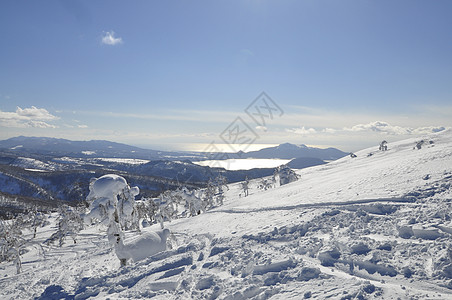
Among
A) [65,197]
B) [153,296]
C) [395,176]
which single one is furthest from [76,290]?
[65,197]

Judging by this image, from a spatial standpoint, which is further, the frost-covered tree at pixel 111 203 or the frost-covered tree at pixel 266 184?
the frost-covered tree at pixel 266 184

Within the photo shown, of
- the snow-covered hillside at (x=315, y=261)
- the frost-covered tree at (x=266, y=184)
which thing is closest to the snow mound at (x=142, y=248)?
the snow-covered hillside at (x=315, y=261)

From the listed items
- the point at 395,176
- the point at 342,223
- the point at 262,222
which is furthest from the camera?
the point at 395,176

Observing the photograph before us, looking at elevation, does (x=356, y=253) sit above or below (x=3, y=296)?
above

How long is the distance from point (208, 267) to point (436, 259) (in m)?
10.6

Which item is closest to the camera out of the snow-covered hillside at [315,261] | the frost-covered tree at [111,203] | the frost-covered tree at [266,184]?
the snow-covered hillside at [315,261]

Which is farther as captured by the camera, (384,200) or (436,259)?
(384,200)

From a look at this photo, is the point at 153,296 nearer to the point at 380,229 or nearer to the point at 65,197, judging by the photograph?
the point at 380,229

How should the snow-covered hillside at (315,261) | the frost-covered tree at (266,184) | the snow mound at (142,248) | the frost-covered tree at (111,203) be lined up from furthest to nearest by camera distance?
the frost-covered tree at (266,184) < the snow mound at (142,248) < the frost-covered tree at (111,203) < the snow-covered hillside at (315,261)

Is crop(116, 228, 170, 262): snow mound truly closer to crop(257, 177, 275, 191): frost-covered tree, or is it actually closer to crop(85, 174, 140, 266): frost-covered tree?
crop(85, 174, 140, 266): frost-covered tree

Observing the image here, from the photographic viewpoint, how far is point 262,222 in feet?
68.0

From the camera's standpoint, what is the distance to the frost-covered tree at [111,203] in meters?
16.9

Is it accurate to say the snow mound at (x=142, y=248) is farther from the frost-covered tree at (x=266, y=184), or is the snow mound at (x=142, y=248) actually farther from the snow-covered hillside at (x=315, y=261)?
the frost-covered tree at (x=266, y=184)

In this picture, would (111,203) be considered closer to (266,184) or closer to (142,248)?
(142,248)
